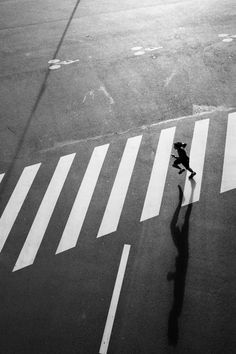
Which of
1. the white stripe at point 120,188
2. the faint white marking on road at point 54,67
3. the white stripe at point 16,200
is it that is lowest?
the white stripe at point 120,188

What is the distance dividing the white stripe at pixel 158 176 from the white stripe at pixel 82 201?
1.70 m

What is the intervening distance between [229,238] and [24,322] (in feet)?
17.3

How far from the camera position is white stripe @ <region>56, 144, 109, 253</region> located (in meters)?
8.54

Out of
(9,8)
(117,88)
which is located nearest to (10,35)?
(9,8)

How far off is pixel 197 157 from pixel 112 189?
2.93m

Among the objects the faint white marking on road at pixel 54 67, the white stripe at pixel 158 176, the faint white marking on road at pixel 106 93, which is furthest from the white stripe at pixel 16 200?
the faint white marking on road at pixel 54 67

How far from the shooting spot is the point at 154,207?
29.6ft

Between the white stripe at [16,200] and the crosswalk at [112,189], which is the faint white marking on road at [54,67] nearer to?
the crosswalk at [112,189]

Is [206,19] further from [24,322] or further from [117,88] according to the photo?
[24,322]

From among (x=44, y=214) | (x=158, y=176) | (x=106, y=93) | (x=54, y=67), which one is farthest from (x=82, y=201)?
(x=54, y=67)

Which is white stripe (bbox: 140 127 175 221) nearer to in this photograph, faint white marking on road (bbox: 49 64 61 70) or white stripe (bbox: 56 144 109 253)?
white stripe (bbox: 56 144 109 253)

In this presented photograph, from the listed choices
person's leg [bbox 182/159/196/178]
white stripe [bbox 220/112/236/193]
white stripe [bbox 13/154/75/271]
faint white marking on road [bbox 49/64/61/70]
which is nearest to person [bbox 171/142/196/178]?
person's leg [bbox 182/159/196/178]

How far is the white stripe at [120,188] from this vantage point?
876 cm

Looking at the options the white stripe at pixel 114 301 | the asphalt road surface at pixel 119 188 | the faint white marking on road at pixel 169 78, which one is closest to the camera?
the white stripe at pixel 114 301
